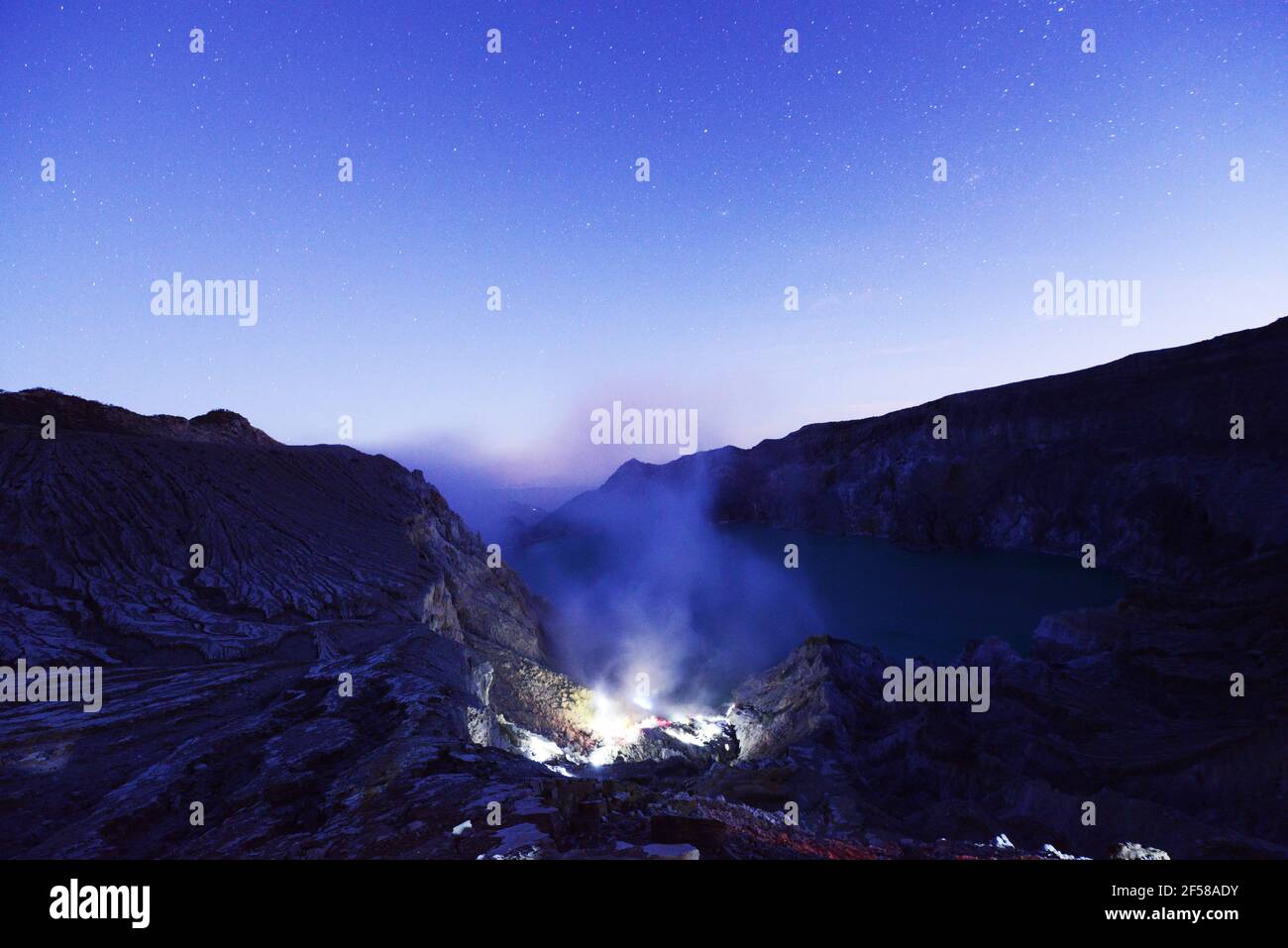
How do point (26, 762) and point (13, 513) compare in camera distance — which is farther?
point (13, 513)

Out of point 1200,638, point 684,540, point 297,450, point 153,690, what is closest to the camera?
point 153,690

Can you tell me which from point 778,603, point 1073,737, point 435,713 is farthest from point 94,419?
point 778,603

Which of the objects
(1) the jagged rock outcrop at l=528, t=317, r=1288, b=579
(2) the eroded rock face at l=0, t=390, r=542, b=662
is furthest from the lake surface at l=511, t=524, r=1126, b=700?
(2) the eroded rock face at l=0, t=390, r=542, b=662

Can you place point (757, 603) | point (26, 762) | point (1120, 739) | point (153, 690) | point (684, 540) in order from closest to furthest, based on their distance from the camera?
point (26, 762) → point (153, 690) → point (1120, 739) → point (757, 603) → point (684, 540)

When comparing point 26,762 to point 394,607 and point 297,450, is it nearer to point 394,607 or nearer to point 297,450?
point 394,607

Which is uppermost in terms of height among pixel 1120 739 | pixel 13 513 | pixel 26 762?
pixel 13 513
